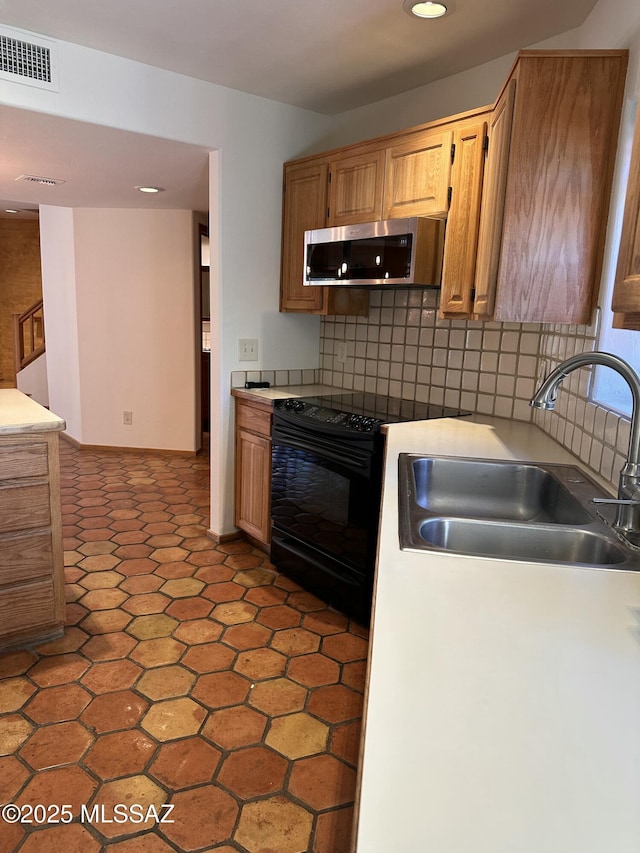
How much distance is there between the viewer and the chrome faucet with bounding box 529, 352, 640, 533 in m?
1.16

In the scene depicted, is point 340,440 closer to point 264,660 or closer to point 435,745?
point 264,660

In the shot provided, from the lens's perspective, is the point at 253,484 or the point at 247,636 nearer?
the point at 247,636

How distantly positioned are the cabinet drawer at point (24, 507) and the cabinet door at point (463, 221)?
6.02 feet

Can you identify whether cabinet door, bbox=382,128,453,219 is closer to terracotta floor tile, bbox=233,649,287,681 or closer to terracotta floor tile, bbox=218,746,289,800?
terracotta floor tile, bbox=233,649,287,681

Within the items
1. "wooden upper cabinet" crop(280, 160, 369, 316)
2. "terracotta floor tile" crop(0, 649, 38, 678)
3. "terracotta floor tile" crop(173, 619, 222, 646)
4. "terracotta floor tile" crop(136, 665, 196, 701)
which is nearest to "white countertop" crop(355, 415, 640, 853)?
"terracotta floor tile" crop(136, 665, 196, 701)

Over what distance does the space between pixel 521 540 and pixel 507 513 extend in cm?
53

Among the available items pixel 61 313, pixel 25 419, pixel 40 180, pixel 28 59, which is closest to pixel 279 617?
pixel 25 419

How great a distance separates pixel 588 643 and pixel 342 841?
1.09 m

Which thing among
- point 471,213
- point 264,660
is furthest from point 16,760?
point 471,213

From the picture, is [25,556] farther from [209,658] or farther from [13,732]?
[209,658]

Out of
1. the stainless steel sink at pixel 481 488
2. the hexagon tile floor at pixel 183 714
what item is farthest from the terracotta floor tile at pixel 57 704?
the stainless steel sink at pixel 481 488

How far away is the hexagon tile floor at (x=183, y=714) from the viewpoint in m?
1.53

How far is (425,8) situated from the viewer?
2090mm

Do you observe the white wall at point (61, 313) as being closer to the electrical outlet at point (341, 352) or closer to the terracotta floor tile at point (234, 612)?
the electrical outlet at point (341, 352)
